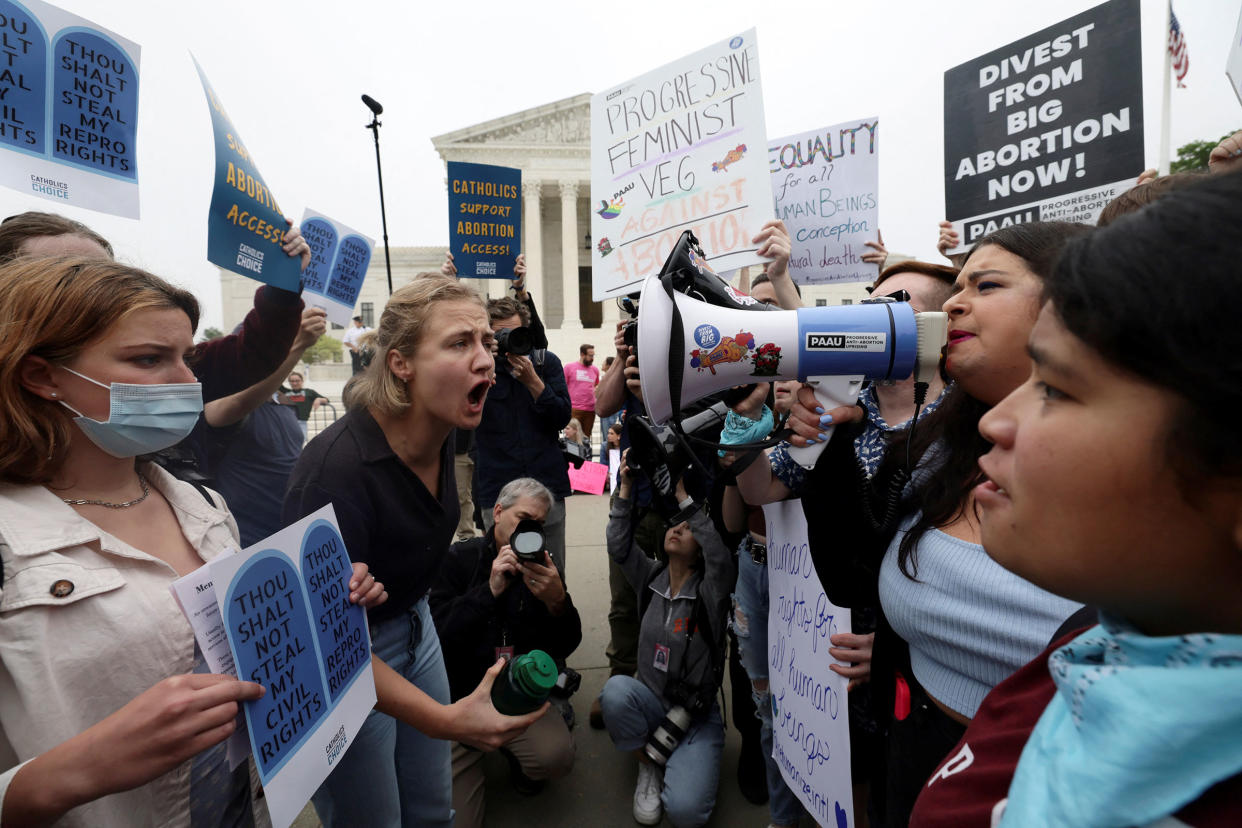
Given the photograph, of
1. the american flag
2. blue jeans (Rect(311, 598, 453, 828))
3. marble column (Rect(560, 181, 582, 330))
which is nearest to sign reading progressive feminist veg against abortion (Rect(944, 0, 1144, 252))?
blue jeans (Rect(311, 598, 453, 828))

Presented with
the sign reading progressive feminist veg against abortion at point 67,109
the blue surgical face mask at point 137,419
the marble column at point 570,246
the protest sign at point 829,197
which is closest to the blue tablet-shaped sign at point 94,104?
the sign reading progressive feminist veg against abortion at point 67,109

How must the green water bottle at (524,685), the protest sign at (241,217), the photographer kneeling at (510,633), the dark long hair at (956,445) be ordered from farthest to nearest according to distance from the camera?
the photographer kneeling at (510,633) < the protest sign at (241,217) < the green water bottle at (524,685) < the dark long hair at (956,445)

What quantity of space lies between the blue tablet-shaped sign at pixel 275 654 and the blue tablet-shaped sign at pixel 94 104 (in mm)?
2087

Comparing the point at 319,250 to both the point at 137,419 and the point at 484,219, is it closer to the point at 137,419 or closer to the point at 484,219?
the point at 484,219

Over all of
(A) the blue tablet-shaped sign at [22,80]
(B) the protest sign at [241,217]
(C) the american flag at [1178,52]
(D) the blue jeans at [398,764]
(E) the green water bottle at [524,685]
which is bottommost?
(D) the blue jeans at [398,764]

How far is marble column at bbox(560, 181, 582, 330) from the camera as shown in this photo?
27453mm

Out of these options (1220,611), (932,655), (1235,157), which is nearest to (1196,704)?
(1220,611)

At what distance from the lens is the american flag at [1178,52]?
20.8 feet

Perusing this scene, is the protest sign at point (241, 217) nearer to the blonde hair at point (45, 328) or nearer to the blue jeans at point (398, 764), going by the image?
the blonde hair at point (45, 328)

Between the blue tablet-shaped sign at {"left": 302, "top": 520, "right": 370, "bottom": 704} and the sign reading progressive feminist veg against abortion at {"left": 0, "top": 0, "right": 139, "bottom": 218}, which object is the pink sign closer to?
the sign reading progressive feminist veg against abortion at {"left": 0, "top": 0, "right": 139, "bottom": 218}

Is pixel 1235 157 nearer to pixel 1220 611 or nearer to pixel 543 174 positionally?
pixel 1220 611

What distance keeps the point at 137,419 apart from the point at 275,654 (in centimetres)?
52

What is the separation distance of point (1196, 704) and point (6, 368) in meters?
1.61

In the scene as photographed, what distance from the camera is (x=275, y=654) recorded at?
44.2 inches
